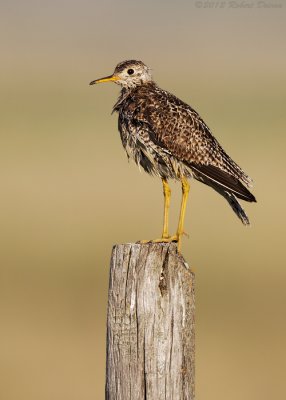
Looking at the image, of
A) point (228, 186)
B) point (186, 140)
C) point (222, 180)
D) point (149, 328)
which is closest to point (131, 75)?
point (186, 140)

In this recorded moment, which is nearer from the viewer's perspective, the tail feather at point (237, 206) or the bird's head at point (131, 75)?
the tail feather at point (237, 206)

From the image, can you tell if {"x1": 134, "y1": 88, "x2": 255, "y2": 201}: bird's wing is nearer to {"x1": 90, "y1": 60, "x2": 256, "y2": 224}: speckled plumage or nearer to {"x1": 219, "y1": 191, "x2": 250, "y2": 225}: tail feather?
{"x1": 90, "y1": 60, "x2": 256, "y2": 224}: speckled plumage

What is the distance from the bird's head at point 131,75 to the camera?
34.4 ft

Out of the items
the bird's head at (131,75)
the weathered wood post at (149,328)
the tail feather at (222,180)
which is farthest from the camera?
the bird's head at (131,75)

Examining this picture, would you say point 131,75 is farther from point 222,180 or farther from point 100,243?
point 100,243

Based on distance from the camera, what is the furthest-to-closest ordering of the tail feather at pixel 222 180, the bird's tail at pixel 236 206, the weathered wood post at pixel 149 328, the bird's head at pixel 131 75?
the bird's head at pixel 131 75 → the bird's tail at pixel 236 206 → the tail feather at pixel 222 180 → the weathered wood post at pixel 149 328

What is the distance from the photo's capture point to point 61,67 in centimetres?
6975

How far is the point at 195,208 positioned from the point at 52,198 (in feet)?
11.7

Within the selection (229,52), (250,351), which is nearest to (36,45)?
(229,52)

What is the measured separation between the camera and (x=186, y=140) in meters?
9.48

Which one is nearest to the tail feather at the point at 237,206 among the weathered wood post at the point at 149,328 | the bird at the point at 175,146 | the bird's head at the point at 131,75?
the bird at the point at 175,146

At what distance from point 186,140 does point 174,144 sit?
0.13 metres

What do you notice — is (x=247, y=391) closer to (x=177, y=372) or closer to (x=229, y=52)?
(x=177, y=372)

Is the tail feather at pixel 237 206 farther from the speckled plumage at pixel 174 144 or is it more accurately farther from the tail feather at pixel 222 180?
the tail feather at pixel 222 180
